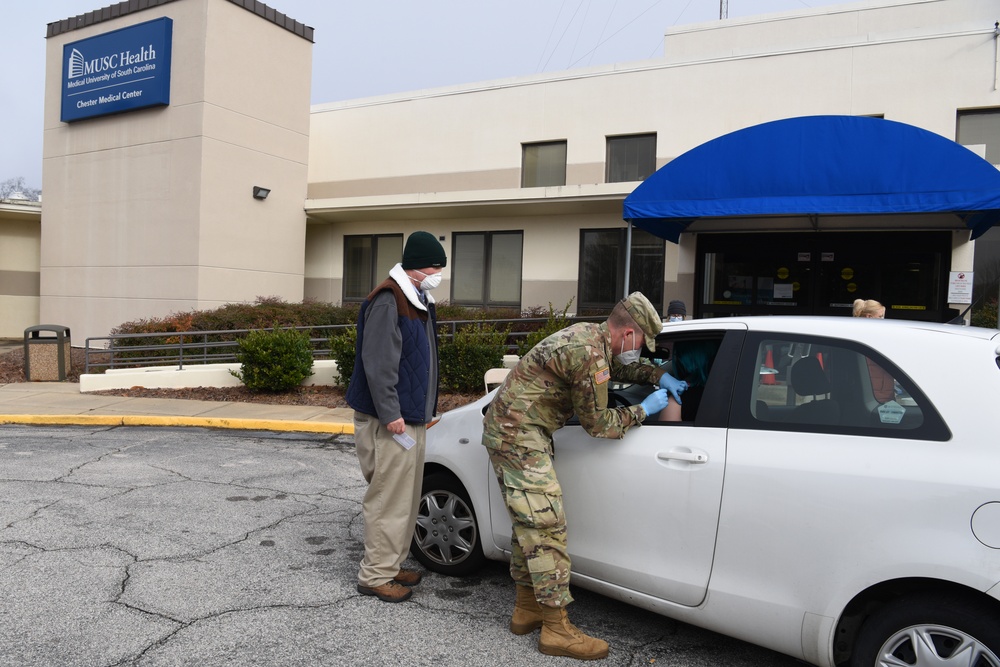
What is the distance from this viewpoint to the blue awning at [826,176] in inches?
342

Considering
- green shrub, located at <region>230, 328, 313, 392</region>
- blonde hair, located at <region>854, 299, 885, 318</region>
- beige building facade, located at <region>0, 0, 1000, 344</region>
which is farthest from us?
beige building facade, located at <region>0, 0, 1000, 344</region>

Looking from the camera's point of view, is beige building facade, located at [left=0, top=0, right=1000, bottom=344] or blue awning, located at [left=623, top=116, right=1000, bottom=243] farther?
beige building facade, located at [left=0, top=0, right=1000, bottom=344]

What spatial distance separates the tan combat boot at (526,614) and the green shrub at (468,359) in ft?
25.0

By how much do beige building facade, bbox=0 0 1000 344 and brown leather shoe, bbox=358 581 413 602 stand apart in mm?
9750

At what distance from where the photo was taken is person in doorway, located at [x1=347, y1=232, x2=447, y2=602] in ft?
13.1

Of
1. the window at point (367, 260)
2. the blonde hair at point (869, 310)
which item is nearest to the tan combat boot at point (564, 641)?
the blonde hair at point (869, 310)

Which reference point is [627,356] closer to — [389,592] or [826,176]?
[389,592]

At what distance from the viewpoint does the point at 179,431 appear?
31.9 ft

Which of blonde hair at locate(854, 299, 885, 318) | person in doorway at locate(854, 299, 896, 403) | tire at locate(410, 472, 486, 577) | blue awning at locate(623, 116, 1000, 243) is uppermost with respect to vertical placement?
blue awning at locate(623, 116, 1000, 243)

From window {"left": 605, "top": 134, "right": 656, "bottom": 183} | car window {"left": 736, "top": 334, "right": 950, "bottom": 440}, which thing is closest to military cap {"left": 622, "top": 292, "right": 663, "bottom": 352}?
car window {"left": 736, "top": 334, "right": 950, "bottom": 440}

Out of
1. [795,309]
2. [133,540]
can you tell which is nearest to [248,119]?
[795,309]

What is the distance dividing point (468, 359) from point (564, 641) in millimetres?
8052

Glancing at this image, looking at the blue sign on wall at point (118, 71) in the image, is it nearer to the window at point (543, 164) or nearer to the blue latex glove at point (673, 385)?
the window at point (543, 164)

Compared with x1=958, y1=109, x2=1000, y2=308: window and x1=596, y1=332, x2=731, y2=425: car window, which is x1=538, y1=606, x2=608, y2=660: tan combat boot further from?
x1=958, y1=109, x2=1000, y2=308: window
